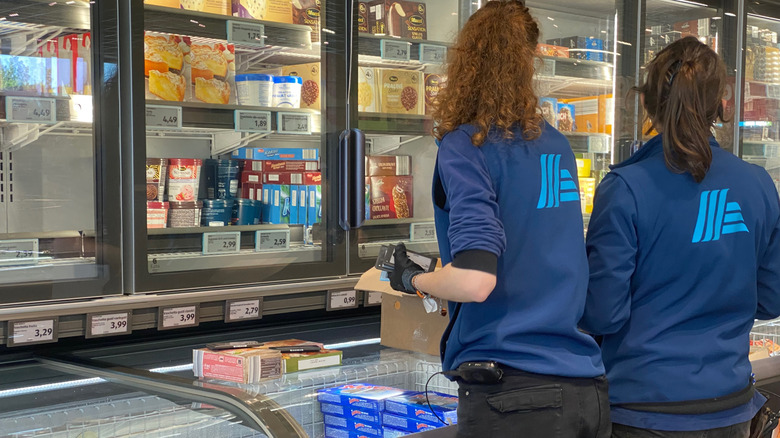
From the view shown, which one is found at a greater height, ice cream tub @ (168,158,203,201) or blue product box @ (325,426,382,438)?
ice cream tub @ (168,158,203,201)

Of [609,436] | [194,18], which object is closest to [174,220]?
[194,18]

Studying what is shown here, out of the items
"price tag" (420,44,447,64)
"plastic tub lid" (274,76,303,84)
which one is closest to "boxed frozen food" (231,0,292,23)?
"plastic tub lid" (274,76,303,84)

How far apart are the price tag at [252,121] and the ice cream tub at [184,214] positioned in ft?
1.04

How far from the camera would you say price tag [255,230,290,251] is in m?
2.88

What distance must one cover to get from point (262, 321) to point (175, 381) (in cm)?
99

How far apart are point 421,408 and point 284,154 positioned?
1321mm

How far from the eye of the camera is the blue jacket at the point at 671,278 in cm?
169

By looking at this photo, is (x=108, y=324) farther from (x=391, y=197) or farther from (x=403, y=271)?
(x=391, y=197)

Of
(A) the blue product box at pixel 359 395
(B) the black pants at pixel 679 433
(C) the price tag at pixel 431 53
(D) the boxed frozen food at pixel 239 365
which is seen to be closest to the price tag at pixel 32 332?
(D) the boxed frozen food at pixel 239 365

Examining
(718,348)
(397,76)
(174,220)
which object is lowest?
(718,348)

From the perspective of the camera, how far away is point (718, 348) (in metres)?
1.74

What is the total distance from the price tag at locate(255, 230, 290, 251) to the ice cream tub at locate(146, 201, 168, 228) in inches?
13.5

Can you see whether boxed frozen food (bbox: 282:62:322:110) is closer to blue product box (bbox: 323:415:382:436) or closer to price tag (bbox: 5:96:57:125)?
price tag (bbox: 5:96:57:125)

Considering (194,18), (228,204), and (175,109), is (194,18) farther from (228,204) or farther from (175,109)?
(228,204)
